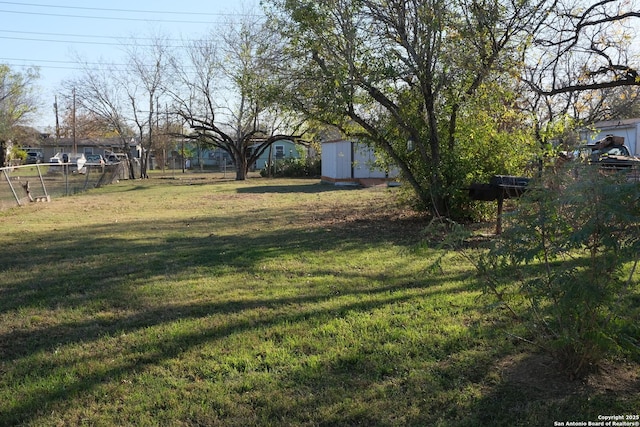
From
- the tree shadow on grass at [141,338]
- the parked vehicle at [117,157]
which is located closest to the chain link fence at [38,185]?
the parked vehicle at [117,157]

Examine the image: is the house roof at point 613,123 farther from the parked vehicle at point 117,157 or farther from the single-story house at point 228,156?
the parked vehicle at point 117,157

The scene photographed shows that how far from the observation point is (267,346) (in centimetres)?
411

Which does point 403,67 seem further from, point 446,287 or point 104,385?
point 104,385

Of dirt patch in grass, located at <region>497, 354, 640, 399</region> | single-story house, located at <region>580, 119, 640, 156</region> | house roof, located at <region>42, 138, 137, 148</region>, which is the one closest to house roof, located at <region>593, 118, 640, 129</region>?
single-story house, located at <region>580, 119, 640, 156</region>

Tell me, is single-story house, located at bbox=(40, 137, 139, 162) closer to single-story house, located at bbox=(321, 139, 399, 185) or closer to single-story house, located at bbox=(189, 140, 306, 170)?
single-story house, located at bbox=(189, 140, 306, 170)

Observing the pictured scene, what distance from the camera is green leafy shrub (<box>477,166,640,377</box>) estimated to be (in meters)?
2.84

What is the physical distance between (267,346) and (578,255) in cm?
237

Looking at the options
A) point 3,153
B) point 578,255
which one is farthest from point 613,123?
point 3,153

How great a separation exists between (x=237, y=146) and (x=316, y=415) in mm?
31290

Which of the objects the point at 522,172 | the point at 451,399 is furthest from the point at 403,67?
the point at 451,399

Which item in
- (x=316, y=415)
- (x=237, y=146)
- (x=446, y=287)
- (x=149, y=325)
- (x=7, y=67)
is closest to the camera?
(x=316, y=415)

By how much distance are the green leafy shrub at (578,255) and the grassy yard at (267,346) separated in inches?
12.4

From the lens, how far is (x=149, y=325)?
467 centimetres

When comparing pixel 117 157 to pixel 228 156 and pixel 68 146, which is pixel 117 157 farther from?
pixel 68 146
